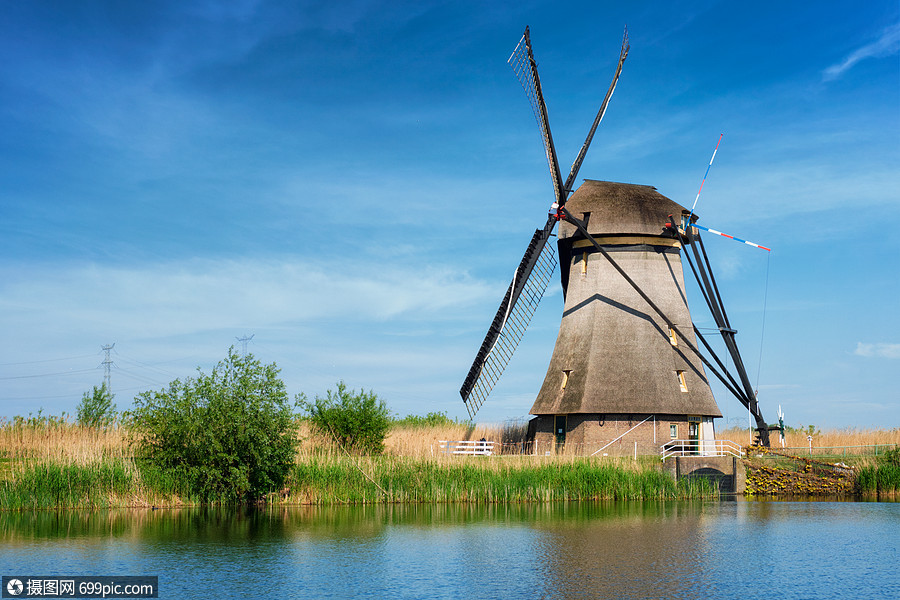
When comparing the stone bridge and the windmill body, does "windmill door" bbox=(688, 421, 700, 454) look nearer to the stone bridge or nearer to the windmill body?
the windmill body

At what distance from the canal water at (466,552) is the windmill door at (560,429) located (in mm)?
7777

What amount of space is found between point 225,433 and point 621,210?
1396cm

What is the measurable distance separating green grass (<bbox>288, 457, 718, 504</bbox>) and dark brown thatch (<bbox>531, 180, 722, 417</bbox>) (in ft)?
11.2

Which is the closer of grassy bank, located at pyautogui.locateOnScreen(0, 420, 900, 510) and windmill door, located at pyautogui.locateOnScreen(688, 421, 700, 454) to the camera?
grassy bank, located at pyautogui.locateOnScreen(0, 420, 900, 510)

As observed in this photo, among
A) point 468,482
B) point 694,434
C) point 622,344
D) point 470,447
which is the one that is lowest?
point 468,482

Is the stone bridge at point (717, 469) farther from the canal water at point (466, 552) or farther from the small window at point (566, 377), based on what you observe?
the canal water at point (466, 552)

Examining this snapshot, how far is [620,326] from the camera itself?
1025 inches

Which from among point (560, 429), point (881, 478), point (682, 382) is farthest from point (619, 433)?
point (881, 478)

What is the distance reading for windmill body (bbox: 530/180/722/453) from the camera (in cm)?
2508

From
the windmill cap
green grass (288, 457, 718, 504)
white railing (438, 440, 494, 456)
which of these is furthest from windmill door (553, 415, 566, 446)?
the windmill cap

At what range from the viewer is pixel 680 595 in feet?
32.1

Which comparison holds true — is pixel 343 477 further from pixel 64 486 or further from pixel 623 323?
pixel 623 323

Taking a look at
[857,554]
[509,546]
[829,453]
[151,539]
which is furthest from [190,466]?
[829,453]

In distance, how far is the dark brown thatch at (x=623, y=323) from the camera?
25266mm
